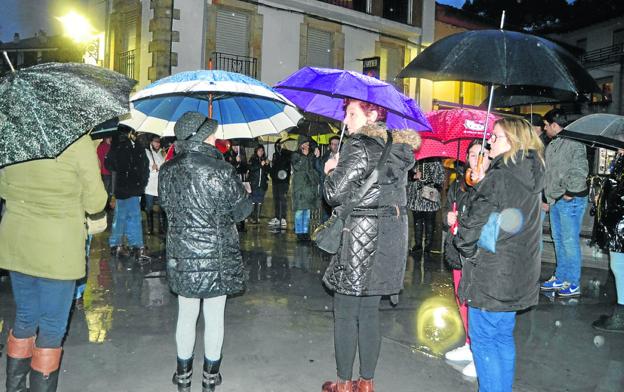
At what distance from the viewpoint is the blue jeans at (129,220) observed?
313 inches

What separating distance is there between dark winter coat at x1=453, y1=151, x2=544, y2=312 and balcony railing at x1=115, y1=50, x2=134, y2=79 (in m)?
16.2

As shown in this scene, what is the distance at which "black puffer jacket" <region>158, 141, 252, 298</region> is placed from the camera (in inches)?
135

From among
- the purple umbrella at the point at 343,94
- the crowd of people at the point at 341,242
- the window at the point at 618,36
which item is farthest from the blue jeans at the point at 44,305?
the window at the point at 618,36

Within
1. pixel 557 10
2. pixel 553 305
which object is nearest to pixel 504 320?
pixel 553 305

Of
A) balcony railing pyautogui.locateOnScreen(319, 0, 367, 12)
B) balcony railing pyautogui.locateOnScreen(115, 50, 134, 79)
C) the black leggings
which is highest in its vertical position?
balcony railing pyautogui.locateOnScreen(319, 0, 367, 12)

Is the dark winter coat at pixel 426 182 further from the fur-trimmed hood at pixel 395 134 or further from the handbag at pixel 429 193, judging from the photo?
the fur-trimmed hood at pixel 395 134

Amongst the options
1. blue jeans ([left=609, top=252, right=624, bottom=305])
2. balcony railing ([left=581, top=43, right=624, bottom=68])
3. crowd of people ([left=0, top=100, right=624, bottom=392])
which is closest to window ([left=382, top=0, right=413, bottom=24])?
balcony railing ([left=581, top=43, right=624, bottom=68])

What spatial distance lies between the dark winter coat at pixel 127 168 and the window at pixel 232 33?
993 cm

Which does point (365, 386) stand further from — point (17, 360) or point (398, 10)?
point (398, 10)

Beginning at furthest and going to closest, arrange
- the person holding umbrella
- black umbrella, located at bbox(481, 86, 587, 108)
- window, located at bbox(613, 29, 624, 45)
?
window, located at bbox(613, 29, 624, 45), black umbrella, located at bbox(481, 86, 587, 108), the person holding umbrella

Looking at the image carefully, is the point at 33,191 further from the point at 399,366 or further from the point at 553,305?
the point at 553,305

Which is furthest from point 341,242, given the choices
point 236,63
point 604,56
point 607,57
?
point 604,56

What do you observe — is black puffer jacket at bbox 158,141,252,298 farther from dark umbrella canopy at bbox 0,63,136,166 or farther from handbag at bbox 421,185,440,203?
handbag at bbox 421,185,440,203

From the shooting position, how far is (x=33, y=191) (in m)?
2.98
